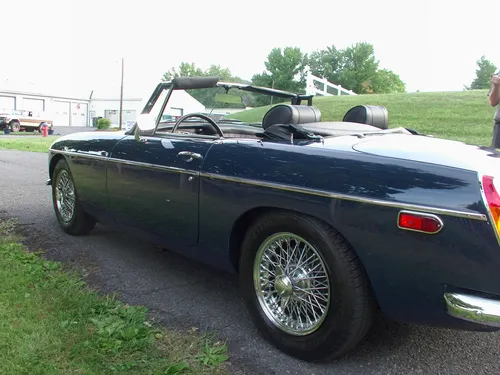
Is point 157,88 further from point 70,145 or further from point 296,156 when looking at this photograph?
point 296,156

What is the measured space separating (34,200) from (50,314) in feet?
13.0

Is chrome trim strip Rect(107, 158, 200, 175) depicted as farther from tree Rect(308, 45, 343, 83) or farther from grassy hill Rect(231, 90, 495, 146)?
tree Rect(308, 45, 343, 83)

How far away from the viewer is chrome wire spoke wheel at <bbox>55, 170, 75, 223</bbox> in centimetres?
463

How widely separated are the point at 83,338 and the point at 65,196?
245 cm

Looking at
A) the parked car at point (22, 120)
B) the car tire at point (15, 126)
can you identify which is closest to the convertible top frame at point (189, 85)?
the parked car at point (22, 120)

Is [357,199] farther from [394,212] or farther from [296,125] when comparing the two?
[296,125]

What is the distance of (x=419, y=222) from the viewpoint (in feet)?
6.66

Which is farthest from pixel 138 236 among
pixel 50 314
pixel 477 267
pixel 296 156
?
pixel 477 267

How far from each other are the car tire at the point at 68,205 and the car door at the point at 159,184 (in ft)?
2.70

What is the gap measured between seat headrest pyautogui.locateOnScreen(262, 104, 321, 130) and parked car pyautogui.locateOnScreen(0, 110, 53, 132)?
3148 cm

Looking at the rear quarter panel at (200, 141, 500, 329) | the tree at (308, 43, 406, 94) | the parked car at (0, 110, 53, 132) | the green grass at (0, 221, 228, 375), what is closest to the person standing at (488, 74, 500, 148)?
the rear quarter panel at (200, 141, 500, 329)

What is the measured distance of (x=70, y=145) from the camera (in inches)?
179

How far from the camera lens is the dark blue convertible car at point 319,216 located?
200 cm

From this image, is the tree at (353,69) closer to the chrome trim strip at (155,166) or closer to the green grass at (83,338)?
the chrome trim strip at (155,166)
